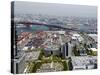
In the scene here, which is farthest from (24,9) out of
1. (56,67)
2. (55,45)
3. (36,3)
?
(56,67)

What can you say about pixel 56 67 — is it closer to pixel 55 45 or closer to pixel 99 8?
pixel 55 45

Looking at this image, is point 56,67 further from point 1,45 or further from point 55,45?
→ point 1,45

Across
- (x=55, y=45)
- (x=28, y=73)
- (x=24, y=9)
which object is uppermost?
(x=24, y=9)

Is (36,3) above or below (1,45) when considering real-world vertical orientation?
above

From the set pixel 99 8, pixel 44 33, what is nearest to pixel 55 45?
pixel 44 33

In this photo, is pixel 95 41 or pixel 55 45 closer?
pixel 55 45

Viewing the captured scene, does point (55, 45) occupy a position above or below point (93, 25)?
below

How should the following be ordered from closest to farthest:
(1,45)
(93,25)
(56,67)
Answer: (1,45), (56,67), (93,25)

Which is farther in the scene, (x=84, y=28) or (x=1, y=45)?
(x=84, y=28)

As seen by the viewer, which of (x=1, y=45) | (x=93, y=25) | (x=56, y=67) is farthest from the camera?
(x=93, y=25)
